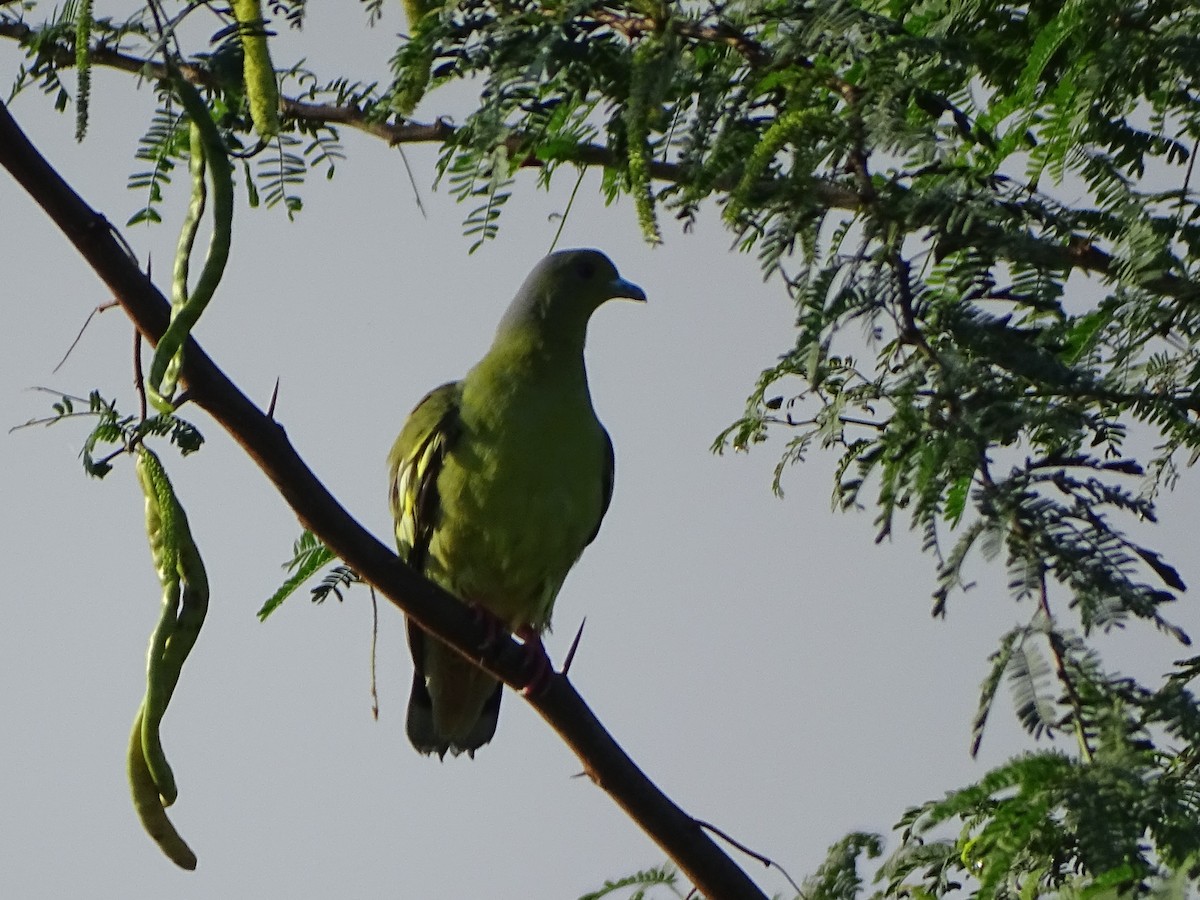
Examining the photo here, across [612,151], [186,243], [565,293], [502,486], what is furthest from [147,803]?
[565,293]

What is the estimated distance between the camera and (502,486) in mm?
4496

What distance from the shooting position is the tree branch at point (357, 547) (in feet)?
8.05

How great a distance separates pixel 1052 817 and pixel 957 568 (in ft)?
2.29

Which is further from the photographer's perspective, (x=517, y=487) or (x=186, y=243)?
(x=517, y=487)

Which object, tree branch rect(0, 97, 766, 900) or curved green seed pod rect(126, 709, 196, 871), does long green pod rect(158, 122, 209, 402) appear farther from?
curved green seed pod rect(126, 709, 196, 871)

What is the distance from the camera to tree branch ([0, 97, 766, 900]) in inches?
96.6

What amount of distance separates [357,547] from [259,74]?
36.2 inches

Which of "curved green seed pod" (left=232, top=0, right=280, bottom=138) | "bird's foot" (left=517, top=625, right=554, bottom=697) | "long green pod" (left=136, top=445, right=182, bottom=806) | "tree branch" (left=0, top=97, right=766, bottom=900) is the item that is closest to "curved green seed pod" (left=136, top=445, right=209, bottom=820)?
"long green pod" (left=136, top=445, right=182, bottom=806)

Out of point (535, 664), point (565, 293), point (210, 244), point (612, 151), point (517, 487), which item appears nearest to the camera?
point (210, 244)

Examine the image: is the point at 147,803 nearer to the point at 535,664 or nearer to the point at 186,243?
the point at 186,243

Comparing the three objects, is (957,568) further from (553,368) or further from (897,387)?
(553,368)

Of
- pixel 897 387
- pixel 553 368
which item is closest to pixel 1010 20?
pixel 897 387

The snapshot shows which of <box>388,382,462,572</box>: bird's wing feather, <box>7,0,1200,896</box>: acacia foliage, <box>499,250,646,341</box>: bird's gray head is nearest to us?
<box>7,0,1200,896</box>: acacia foliage

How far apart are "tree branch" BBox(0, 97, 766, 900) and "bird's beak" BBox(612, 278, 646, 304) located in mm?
1756
